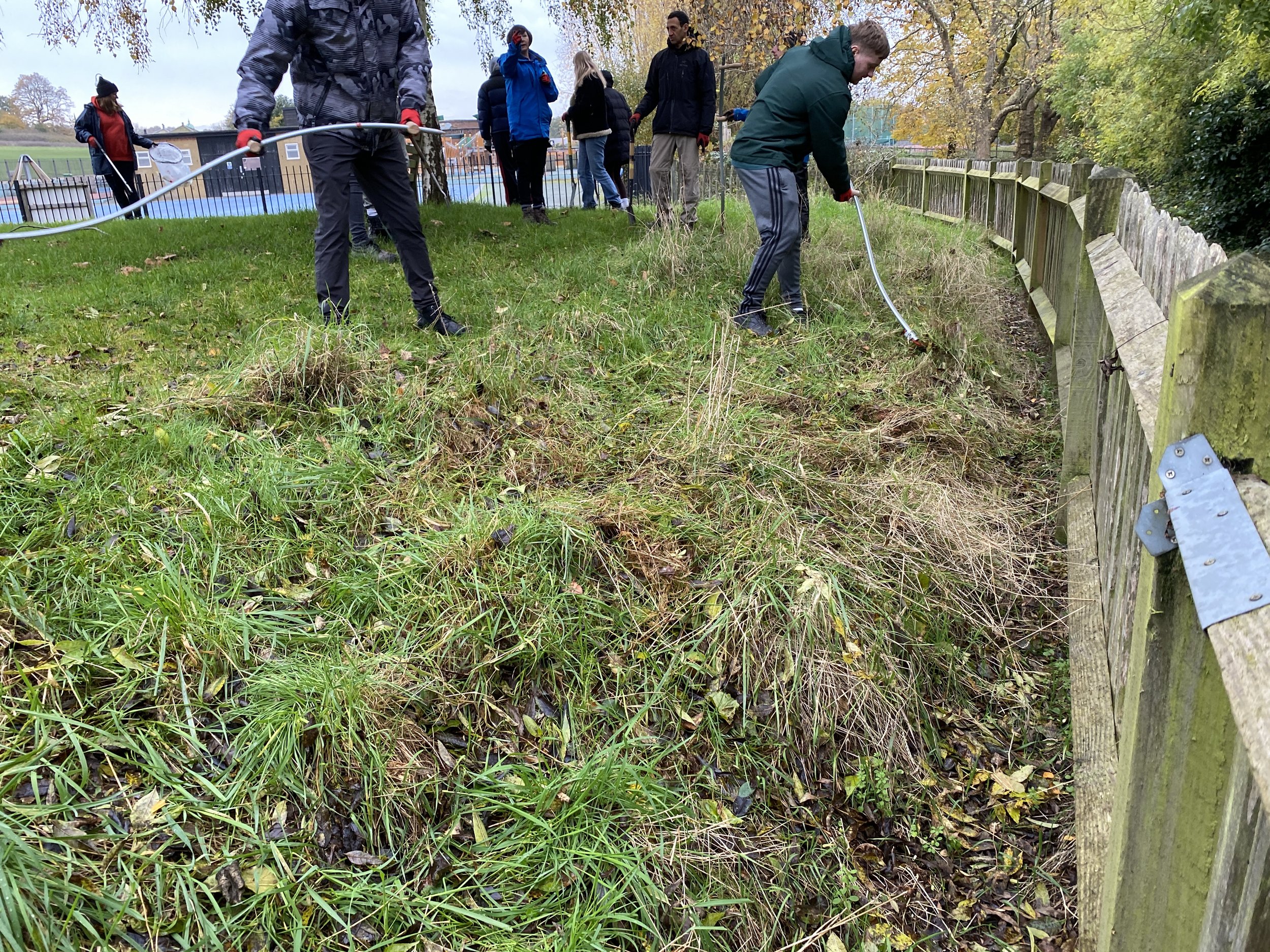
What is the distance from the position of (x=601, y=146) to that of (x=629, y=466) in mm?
7955

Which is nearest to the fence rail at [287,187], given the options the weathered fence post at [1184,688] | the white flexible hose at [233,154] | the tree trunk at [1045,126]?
the white flexible hose at [233,154]

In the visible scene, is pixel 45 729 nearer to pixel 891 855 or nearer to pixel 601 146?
pixel 891 855

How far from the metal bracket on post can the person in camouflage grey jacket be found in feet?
13.7

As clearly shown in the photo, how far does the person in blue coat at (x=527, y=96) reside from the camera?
8.83 metres

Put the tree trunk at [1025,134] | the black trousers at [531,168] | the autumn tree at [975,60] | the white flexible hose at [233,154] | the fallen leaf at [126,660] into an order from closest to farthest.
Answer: the fallen leaf at [126,660], the white flexible hose at [233,154], the black trousers at [531,168], the autumn tree at [975,60], the tree trunk at [1025,134]

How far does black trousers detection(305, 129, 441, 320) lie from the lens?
4.54 metres

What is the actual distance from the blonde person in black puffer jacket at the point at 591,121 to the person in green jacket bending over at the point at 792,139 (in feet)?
15.6

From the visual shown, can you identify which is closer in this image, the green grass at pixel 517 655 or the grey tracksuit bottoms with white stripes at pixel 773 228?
the green grass at pixel 517 655

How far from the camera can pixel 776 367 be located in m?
4.50

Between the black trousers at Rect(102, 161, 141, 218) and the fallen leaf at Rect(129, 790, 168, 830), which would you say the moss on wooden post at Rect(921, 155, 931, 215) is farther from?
the fallen leaf at Rect(129, 790, 168, 830)

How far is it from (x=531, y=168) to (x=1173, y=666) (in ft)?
30.0

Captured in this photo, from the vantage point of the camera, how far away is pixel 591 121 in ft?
32.7

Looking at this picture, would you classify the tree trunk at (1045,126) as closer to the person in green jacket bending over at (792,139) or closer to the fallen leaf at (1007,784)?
the person in green jacket bending over at (792,139)

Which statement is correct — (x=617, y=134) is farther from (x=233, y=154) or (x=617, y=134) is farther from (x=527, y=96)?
(x=233, y=154)
